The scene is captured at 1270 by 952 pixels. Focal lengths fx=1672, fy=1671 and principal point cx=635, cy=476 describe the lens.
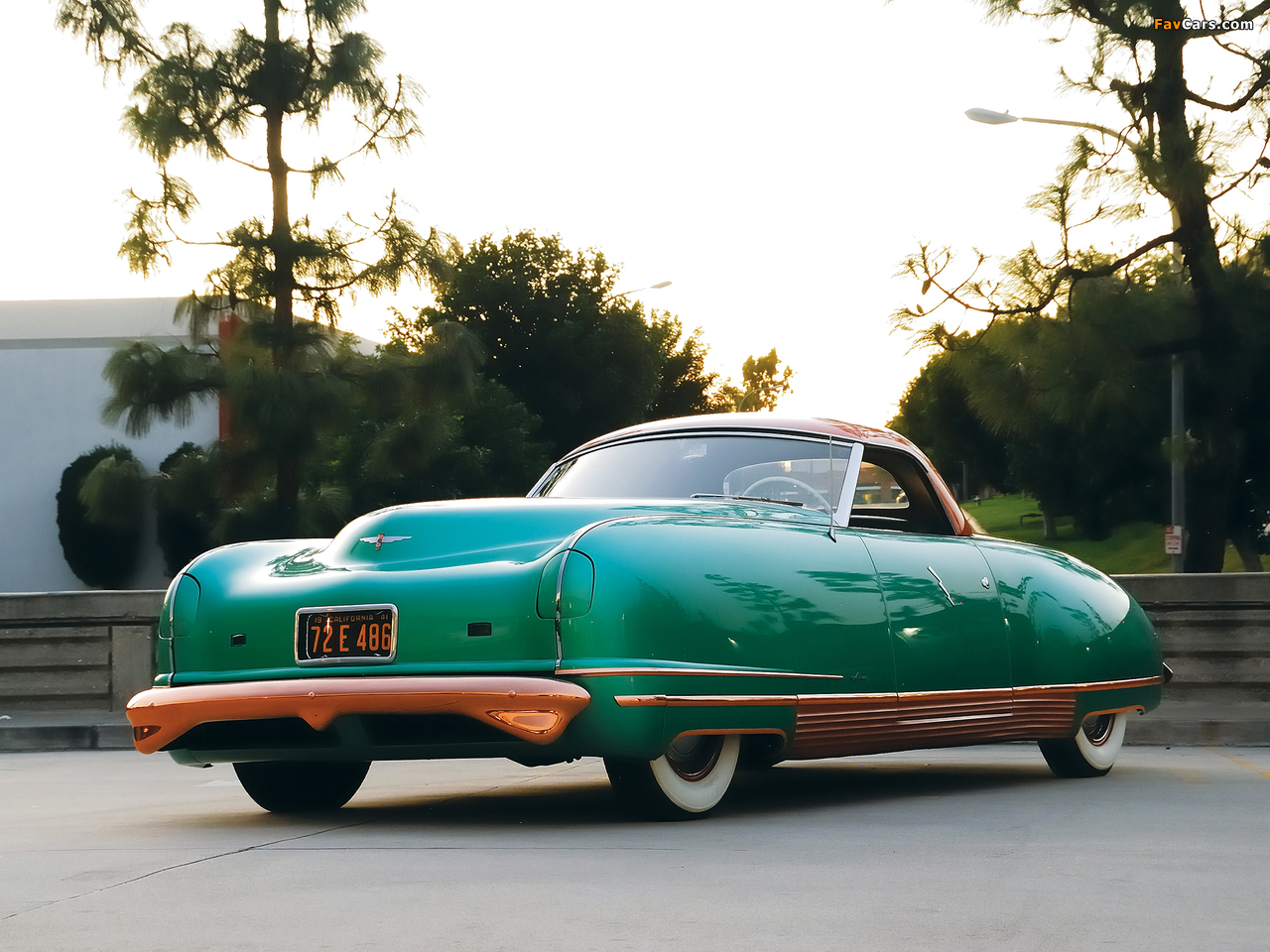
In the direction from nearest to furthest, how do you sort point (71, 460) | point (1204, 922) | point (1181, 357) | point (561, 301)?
point (1204, 922) < point (1181, 357) < point (71, 460) < point (561, 301)

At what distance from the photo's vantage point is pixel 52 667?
516 inches

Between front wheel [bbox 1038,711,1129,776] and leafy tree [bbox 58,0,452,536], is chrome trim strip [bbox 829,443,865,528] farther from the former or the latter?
leafy tree [bbox 58,0,452,536]

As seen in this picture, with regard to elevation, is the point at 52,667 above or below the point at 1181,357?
below

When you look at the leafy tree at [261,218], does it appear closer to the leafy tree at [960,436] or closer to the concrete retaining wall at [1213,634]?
the concrete retaining wall at [1213,634]

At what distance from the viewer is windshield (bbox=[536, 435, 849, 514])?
21.7 ft

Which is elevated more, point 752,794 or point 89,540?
point 752,794

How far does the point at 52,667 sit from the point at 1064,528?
220 feet

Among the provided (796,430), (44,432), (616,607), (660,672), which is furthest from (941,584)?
(44,432)

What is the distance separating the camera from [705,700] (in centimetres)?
548

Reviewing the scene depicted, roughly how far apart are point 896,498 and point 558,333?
43137 millimetres

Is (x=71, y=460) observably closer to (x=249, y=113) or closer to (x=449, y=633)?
(x=249, y=113)

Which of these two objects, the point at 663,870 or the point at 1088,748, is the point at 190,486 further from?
the point at 663,870

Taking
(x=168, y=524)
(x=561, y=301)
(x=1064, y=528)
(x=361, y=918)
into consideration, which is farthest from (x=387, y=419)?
(x=1064, y=528)

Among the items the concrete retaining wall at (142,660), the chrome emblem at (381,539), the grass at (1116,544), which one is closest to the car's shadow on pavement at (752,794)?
the chrome emblem at (381,539)
